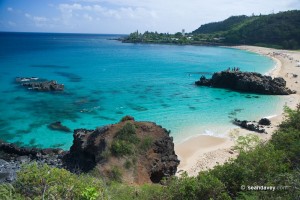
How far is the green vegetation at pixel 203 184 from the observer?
476 inches

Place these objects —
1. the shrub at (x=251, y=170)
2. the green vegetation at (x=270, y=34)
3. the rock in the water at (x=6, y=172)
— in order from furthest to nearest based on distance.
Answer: the green vegetation at (x=270, y=34), the rock in the water at (x=6, y=172), the shrub at (x=251, y=170)

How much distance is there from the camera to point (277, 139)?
22781 millimetres

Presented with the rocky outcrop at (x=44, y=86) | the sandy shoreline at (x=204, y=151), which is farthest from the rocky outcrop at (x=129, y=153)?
the rocky outcrop at (x=44, y=86)

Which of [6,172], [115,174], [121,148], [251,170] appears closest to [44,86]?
[6,172]

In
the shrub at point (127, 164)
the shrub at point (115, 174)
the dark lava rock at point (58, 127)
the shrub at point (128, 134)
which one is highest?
the shrub at point (128, 134)

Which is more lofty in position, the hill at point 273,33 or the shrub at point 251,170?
the hill at point 273,33

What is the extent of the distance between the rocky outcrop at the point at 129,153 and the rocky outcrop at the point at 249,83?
38.7 m

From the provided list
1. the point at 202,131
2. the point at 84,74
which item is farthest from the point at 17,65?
the point at 202,131

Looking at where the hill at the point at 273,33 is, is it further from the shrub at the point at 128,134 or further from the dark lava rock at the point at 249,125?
the shrub at the point at 128,134

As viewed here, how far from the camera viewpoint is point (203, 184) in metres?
14.9

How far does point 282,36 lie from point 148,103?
120 m

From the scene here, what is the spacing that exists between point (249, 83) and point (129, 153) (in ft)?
144

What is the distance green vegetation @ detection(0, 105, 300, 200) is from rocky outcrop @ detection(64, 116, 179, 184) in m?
5.54

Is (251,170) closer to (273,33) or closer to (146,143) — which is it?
(146,143)
